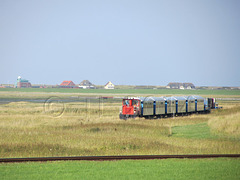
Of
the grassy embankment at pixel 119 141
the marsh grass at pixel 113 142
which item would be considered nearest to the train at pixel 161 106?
the grassy embankment at pixel 119 141

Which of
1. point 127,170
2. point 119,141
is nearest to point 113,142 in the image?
point 119,141

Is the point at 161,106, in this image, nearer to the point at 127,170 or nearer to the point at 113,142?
the point at 113,142

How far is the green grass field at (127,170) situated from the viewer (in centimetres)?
1392

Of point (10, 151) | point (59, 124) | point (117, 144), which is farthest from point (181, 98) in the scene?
point (10, 151)

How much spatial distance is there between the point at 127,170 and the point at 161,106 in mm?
32514

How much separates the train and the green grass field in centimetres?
2552

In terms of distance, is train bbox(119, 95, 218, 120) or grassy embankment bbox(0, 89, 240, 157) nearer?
grassy embankment bbox(0, 89, 240, 157)

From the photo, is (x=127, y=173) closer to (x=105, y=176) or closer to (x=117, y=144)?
(x=105, y=176)

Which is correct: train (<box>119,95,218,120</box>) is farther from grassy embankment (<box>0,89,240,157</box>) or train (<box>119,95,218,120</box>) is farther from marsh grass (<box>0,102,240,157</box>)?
marsh grass (<box>0,102,240,157</box>)

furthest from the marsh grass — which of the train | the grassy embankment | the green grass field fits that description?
the train

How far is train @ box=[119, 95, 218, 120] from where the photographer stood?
140 feet

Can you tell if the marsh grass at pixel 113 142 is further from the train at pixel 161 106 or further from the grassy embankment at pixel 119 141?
the train at pixel 161 106

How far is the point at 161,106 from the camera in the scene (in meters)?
47.1

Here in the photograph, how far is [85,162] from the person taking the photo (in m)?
16.7
